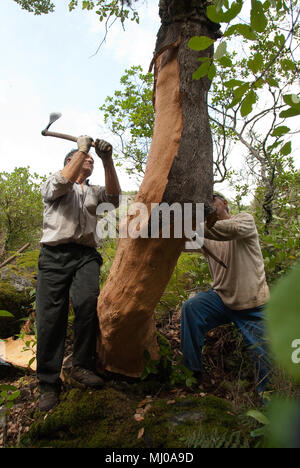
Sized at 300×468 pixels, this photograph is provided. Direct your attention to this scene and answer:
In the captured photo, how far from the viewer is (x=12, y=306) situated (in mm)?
4672

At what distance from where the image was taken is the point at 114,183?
2.69 metres

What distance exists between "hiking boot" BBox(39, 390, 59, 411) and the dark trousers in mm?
67

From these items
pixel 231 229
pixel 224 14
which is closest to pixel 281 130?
pixel 224 14

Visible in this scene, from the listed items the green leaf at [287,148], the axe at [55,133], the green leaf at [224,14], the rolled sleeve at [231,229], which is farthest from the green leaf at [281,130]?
the axe at [55,133]

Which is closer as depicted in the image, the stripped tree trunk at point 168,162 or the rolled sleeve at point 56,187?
the stripped tree trunk at point 168,162

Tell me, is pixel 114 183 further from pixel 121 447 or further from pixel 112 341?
pixel 121 447

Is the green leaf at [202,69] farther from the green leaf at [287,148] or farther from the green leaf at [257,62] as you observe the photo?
the green leaf at [287,148]

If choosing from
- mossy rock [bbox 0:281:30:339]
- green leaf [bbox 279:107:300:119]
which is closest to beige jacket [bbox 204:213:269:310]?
green leaf [bbox 279:107:300:119]

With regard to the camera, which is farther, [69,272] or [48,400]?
[69,272]

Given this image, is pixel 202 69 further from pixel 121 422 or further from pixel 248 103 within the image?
pixel 121 422

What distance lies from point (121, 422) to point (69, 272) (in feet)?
3.83

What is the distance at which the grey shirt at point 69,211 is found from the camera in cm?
257

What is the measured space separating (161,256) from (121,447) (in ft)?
3.77
